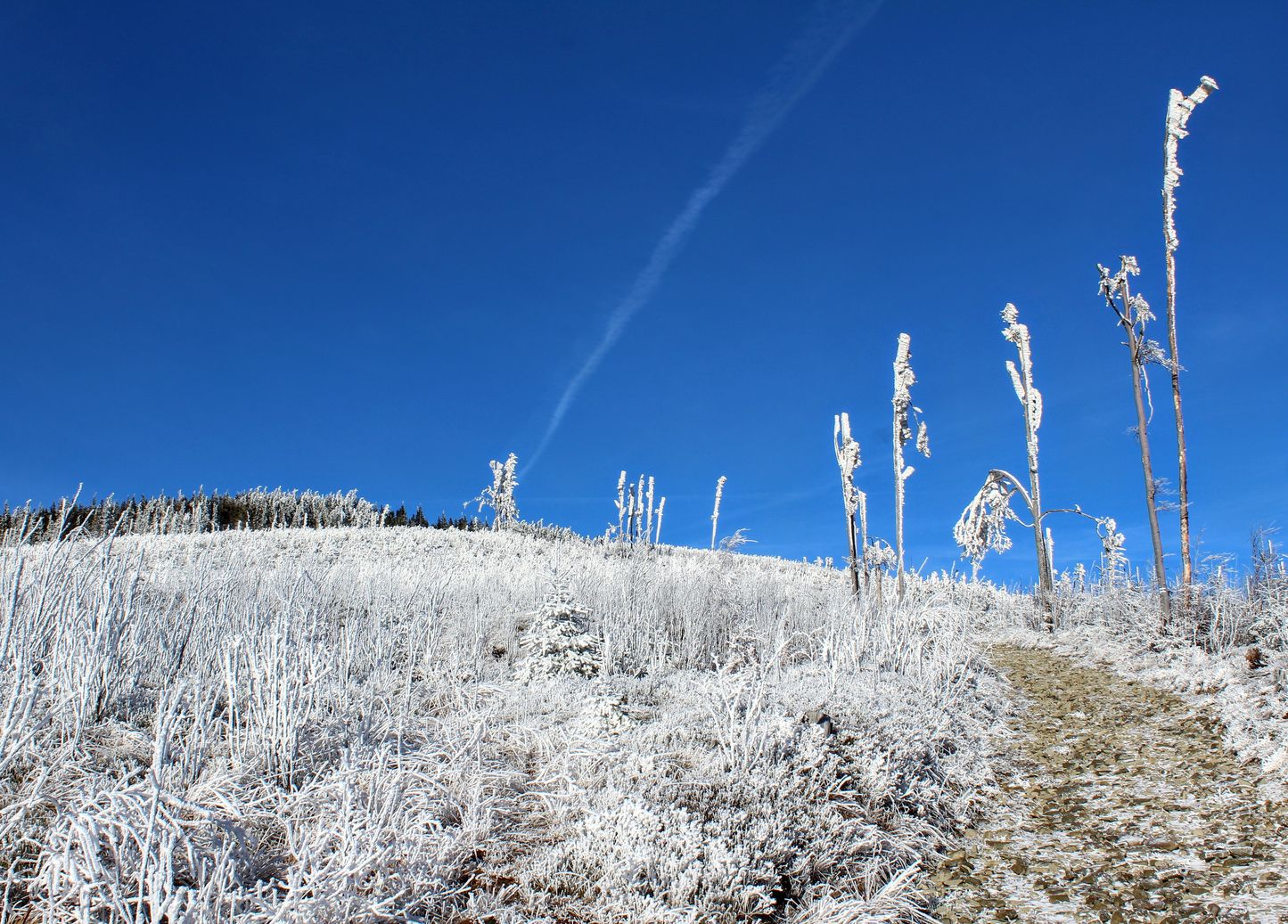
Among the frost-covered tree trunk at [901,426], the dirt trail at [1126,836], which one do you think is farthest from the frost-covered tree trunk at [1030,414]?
the dirt trail at [1126,836]

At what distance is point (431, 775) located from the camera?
4070mm

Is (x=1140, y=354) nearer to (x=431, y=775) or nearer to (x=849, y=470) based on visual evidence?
(x=849, y=470)

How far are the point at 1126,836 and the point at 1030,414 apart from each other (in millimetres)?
14202

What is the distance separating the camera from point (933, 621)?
33.2ft

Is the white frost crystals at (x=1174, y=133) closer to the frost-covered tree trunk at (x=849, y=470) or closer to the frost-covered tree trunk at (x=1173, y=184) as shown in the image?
the frost-covered tree trunk at (x=1173, y=184)

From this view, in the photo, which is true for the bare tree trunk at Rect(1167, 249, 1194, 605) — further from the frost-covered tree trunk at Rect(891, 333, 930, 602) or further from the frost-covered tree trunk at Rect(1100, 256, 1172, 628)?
the frost-covered tree trunk at Rect(891, 333, 930, 602)

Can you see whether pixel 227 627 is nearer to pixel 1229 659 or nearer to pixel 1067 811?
pixel 1067 811

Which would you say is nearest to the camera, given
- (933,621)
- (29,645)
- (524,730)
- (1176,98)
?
(29,645)

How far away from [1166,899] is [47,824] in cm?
567

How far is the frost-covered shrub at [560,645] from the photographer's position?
7.25 m

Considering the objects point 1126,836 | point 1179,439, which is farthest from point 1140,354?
point 1126,836

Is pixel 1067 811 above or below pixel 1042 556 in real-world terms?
below

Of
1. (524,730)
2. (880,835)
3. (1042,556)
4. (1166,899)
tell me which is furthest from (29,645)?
(1042,556)

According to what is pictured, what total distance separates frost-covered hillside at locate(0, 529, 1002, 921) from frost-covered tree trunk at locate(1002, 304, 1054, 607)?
381 inches
